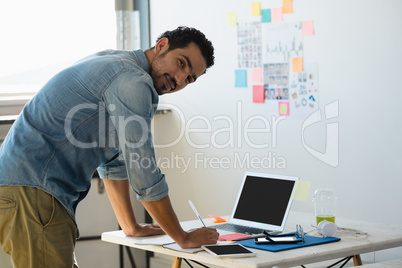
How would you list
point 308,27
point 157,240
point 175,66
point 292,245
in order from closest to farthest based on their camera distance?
point 175,66 → point 292,245 → point 157,240 → point 308,27

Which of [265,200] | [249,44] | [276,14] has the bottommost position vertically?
[265,200]

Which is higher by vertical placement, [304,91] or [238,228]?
[304,91]

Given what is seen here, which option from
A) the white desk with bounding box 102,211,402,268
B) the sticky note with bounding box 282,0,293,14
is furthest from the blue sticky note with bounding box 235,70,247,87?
the white desk with bounding box 102,211,402,268

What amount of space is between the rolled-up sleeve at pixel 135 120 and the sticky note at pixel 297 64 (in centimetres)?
156

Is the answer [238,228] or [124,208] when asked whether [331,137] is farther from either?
[124,208]

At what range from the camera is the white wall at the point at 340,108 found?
2.87 meters

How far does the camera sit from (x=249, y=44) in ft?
11.5

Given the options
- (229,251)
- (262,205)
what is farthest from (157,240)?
(262,205)

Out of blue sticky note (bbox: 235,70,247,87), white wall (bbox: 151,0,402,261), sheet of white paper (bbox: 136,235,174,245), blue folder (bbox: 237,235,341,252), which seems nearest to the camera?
blue folder (bbox: 237,235,341,252)

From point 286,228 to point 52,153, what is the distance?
1.16m

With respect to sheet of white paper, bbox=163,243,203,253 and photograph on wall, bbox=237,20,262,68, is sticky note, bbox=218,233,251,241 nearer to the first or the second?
sheet of white paper, bbox=163,243,203,253

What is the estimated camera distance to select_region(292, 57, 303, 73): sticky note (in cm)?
322

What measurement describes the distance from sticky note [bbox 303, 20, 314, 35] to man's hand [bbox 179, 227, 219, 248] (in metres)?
1.41

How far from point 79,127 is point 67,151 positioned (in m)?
0.08
